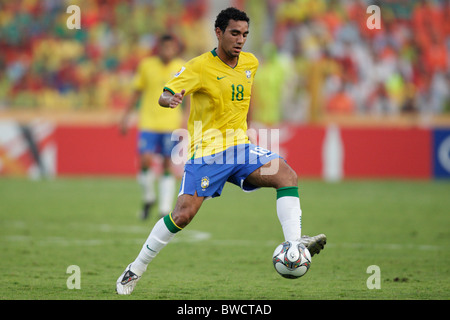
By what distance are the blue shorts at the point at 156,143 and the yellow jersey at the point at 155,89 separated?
0.25 ft

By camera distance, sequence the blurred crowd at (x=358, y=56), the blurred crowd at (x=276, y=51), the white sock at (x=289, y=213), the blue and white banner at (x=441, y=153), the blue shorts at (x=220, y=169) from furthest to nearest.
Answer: the blurred crowd at (x=276, y=51) → the blurred crowd at (x=358, y=56) → the blue and white banner at (x=441, y=153) → the blue shorts at (x=220, y=169) → the white sock at (x=289, y=213)

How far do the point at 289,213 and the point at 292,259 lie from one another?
0.47 metres

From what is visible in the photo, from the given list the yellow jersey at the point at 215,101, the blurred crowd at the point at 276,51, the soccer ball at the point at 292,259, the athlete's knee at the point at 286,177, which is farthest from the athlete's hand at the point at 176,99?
the blurred crowd at the point at 276,51

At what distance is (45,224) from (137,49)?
1219cm

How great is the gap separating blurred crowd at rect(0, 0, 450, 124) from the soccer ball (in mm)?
12804

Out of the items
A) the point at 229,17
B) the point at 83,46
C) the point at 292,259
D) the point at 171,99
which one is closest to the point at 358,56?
the point at 83,46

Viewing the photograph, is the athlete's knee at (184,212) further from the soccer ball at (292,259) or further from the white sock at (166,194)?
the white sock at (166,194)

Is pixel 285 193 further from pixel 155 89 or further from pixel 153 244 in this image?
pixel 155 89

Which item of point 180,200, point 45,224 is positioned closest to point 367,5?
point 45,224

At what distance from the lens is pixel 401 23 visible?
2158 cm

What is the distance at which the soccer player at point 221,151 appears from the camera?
5.97 m

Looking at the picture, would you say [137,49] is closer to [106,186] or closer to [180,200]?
[106,186]

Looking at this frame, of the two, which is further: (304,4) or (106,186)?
(304,4)
